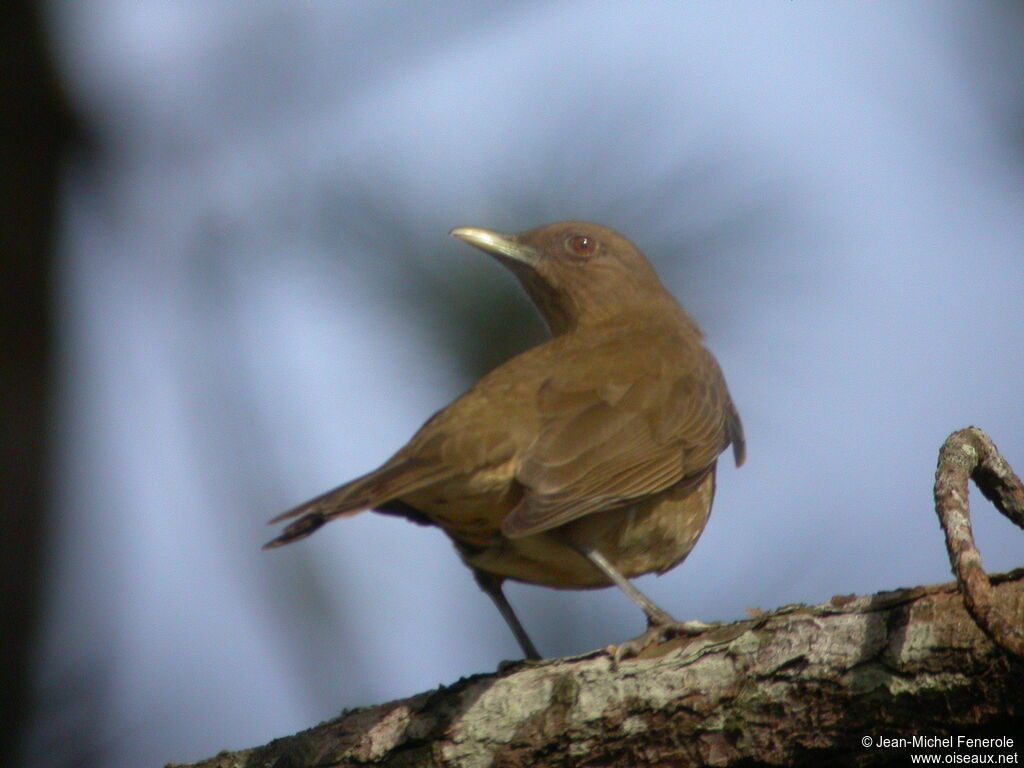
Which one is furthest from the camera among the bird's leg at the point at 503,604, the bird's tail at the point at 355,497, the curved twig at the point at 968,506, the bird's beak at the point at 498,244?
the bird's beak at the point at 498,244

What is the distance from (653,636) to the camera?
3.89 m

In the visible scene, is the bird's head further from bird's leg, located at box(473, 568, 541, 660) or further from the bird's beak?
bird's leg, located at box(473, 568, 541, 660)

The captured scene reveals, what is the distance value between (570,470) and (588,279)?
6.71 ft

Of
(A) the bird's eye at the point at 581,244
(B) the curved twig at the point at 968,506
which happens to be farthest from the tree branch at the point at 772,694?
(A) the bird's eye at the point at 581,244

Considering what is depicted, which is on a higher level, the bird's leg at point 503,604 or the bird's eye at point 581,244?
the bird's eye at point 581,244

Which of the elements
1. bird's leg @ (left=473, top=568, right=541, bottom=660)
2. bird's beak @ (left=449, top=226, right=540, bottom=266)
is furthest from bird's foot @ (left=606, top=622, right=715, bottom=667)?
bird's beak @ (left=449, top=226, right=540, bottom=266)

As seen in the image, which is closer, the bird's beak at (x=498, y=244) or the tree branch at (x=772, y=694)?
the tree branch at (x=772, y=694)

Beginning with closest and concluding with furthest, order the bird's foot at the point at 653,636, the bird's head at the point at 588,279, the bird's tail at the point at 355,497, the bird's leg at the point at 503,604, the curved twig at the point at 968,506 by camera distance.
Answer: the curved twig at the point at 968,506 < the bird's foot at the point at 653,636 < the bird's tail at the point at 355,497 < the bird's leg at the point at 503,604 < the bird's head at the point at 588,279

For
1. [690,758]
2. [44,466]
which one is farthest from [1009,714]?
[44,466]

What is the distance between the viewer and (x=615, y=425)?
190 inches

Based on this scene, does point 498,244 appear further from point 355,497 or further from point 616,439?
point 355,497

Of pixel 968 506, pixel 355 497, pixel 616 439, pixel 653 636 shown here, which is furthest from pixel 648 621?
pixel 968 506

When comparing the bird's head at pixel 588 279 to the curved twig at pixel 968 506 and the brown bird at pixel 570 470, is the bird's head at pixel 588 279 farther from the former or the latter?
the curved twig at pixel 968 506

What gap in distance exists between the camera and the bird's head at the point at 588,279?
247 inches
